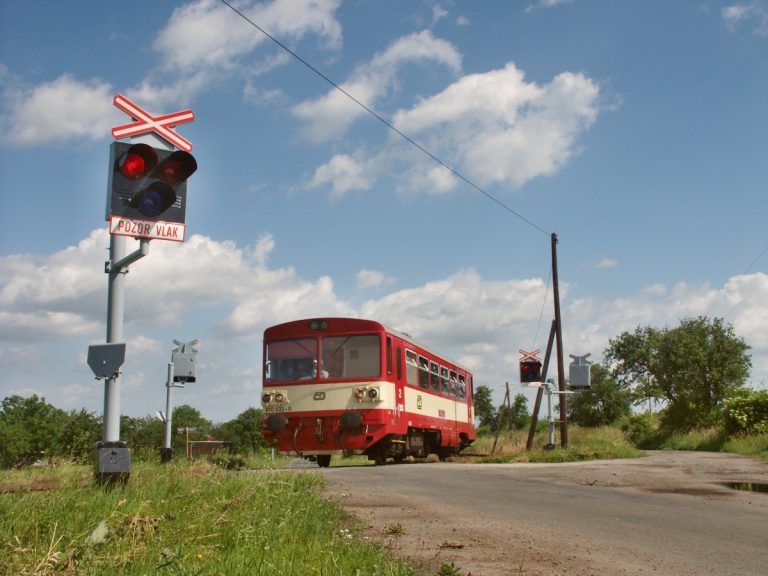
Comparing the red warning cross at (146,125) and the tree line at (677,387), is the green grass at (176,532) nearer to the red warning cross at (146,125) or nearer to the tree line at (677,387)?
the red warning cross at (146,125)

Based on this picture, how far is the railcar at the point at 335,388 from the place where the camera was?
1734cm

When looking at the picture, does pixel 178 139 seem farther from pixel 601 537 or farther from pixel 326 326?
pixel 326 326

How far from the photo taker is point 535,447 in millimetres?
27953

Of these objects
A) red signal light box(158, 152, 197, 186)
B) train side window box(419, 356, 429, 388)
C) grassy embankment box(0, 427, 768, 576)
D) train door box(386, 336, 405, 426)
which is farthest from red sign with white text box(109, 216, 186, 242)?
train side window box(419, 356, 429, 388)

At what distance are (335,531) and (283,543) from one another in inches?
43.6

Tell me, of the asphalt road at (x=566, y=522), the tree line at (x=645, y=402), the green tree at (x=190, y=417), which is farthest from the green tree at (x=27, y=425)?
the asphalt road at (x=566, y=522)

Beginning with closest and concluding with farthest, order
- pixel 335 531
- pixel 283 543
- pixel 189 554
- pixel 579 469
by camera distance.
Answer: pixel 189 554
pixel 283 543
pixel 335 531
pixel 579 469

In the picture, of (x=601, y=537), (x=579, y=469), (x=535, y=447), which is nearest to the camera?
(x=601, y=537)

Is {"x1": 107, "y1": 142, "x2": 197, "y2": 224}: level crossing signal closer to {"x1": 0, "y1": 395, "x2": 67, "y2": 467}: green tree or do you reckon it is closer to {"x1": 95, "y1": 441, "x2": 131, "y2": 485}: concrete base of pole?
{"x1": 95, "y1": 441, "x2": 131, "y2": 485}: concrete base of pole

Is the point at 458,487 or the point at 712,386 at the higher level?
the point at 712,386

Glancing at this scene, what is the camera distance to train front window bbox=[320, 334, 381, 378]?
692 inches

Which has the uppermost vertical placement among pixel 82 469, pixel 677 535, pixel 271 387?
pixel 271 387

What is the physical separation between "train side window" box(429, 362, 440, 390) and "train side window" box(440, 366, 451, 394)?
15.5 inches

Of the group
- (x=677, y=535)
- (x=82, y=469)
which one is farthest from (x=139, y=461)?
(x=677, y=535)
